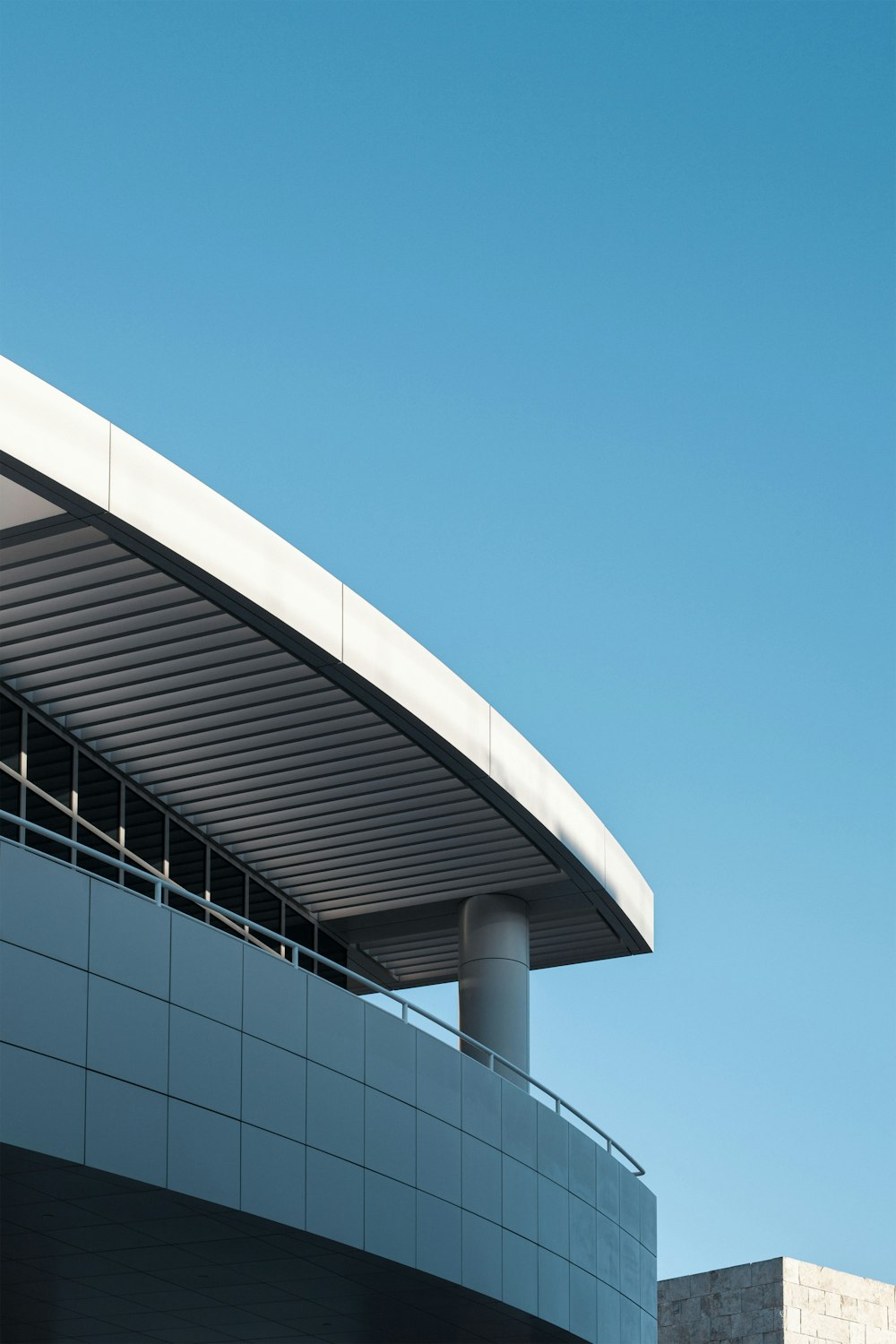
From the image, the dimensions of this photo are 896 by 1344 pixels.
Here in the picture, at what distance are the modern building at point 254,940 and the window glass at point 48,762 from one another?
1.7 inches

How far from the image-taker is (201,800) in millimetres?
23109

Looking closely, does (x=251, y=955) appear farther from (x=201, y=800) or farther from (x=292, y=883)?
(x=292, y=883)

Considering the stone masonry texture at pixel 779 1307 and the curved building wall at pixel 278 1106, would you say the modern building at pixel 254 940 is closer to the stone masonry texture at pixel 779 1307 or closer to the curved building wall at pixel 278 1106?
the curved building wall at pixel 278 1106

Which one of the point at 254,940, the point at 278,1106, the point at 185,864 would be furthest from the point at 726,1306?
the point at 278,1106

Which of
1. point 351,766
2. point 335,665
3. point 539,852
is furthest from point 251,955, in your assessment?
point 539,852

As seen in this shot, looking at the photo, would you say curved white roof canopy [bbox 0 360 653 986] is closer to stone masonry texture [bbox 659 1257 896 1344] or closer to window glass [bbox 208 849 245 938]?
window glass [bbox 208 849 245 938]

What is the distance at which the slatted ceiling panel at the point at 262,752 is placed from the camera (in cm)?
1878

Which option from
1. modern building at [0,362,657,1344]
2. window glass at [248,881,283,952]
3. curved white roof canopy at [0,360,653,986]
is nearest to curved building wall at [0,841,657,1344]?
modern building at [0,362,657,1344]

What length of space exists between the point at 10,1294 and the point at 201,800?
6620mm

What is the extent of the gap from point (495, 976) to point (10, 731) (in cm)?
767

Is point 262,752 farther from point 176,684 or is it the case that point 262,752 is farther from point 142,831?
point 142,831

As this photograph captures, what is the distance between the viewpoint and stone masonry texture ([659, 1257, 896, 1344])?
118 feet

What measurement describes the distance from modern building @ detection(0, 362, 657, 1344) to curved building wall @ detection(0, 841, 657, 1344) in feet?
0.11

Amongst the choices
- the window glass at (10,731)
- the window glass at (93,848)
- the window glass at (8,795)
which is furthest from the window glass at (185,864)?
the window glass at (10,731)
